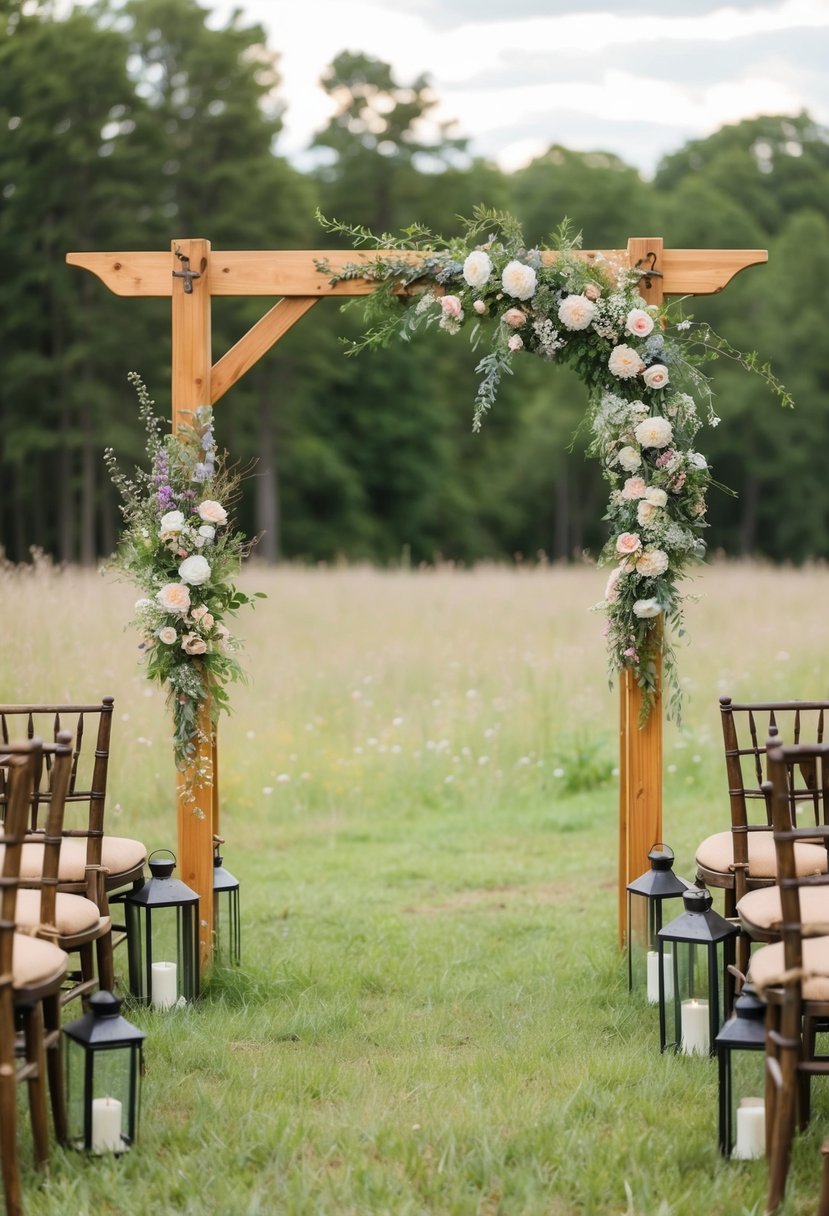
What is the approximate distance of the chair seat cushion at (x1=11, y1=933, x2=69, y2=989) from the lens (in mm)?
3311

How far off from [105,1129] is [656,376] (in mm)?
3224

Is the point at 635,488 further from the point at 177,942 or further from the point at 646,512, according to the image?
the point at 177,942

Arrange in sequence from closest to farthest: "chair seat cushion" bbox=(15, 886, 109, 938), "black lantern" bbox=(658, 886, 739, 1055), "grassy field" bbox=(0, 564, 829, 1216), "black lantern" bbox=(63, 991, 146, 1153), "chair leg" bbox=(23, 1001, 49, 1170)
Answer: "chair leg" bbox=(23, 1001, 49, 1170) → "grassy field" bbox=(0, 564, 829, 1216) → "black lantern" bbox=(63, 991, 146, 1153) → "chair seat cushion" bbox=(15, 886, 109, 938) → "black lantern" bbox=(658, 886, 739, 1055)

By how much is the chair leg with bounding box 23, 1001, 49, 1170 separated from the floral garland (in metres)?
1.72

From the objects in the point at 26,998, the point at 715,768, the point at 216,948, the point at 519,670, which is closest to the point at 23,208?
the point at 519,670

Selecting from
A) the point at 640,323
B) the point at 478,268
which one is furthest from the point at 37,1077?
the point at 640,323

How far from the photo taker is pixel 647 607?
5.17 meters

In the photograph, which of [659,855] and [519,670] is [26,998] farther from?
[519,670]

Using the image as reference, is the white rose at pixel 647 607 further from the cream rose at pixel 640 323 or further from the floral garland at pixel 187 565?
the floral garland at pixel 187 565

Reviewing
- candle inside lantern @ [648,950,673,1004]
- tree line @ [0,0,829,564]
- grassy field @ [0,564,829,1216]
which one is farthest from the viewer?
tree line @ [0,0,829,564]

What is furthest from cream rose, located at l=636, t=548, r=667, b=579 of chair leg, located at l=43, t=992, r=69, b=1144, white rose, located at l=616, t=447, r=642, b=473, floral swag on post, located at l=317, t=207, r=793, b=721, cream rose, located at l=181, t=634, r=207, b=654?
chair leg, located at l=43, t=992, r=69, b=1144

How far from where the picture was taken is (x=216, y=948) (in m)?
5.36

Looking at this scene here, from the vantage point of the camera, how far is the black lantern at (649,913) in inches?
195

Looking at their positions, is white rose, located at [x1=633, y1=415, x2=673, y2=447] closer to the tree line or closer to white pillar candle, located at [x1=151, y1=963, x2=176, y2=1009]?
white pillar candle, located at [x1=151, y1=963, x2=176, y2=1009]
